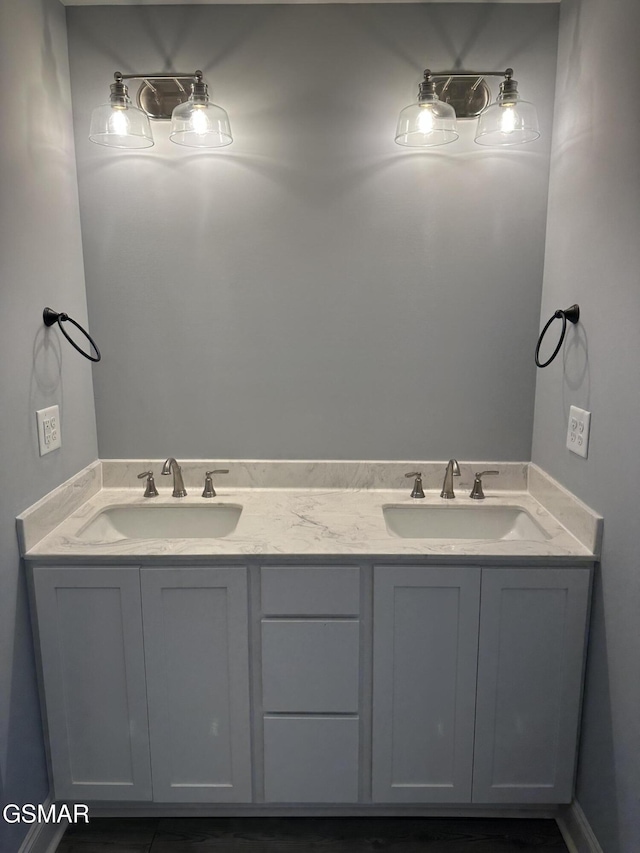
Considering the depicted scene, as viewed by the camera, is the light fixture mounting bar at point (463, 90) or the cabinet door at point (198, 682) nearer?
the cabinet door at point (198, 682)

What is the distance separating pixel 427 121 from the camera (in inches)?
70.4

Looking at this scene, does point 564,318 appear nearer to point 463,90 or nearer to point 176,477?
point 463,90

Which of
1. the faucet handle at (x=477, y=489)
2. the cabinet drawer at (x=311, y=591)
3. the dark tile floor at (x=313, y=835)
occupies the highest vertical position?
the faucet handle at (x=477, y=489)

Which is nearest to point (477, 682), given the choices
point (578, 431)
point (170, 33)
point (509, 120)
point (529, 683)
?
point (529, 683)

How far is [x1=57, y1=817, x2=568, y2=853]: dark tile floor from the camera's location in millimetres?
1719

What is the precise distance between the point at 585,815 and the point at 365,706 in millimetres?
680

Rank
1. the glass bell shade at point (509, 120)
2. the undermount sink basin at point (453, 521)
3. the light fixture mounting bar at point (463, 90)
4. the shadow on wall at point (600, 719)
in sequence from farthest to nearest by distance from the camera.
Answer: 1. the undermount sink basin at point (453, 521)
2. the light fixture mounting bar at point (463, 90)
3. the glass bell shade at point (509, 120)
4. the shadow on wall at point (600, 719)

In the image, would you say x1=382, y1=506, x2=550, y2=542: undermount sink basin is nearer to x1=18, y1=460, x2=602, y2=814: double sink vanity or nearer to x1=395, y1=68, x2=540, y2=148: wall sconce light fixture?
x1=18, y1=460, x2=602, y2=814: double sink vanity

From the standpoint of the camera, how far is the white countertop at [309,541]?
5.25ft

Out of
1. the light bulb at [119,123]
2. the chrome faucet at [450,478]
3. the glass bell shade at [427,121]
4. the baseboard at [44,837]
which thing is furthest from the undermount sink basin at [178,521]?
the glass bell shade at [427,121]

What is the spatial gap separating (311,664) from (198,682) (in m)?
0.32

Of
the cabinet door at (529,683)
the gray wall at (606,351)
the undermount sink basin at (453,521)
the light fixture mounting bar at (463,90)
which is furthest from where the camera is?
the undermount sink basin at (453,521)

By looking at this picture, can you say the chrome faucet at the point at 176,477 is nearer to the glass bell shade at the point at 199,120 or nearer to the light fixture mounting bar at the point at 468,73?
the glass bell shade at the point at 199,120

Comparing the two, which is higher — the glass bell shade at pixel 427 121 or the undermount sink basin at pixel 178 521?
the glass bell shade at pixel 427 121
